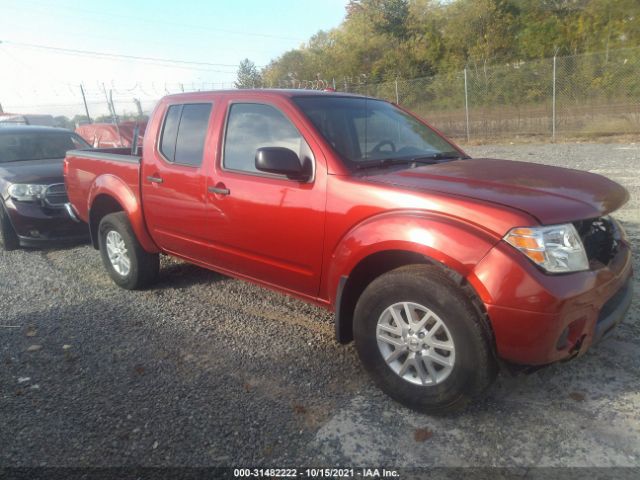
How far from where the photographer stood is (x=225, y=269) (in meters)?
3.92

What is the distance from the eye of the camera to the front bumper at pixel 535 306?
2.27 meters

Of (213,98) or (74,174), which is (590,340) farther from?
(74,174)

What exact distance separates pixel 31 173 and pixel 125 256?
250cm

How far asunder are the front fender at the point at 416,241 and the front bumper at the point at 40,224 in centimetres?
476

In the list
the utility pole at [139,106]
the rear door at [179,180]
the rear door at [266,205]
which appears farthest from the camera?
the utility pole at [139,106]

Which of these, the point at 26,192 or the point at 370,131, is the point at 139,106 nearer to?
the point at 26,192

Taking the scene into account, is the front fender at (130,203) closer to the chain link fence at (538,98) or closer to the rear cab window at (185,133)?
the rear cab window at (185,133)

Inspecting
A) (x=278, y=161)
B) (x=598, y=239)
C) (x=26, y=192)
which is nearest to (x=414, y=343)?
(x=598, y=239)

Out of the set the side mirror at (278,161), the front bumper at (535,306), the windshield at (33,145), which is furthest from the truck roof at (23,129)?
the front bumper at (535,306)

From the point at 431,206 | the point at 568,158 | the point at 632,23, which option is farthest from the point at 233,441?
the point at 632,23

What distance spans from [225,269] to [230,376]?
0.99m

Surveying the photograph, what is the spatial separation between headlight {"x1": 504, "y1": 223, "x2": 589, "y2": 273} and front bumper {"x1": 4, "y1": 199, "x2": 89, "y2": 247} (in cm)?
581

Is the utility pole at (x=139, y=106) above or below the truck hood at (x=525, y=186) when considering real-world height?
above

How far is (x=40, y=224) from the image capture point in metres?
6.24
